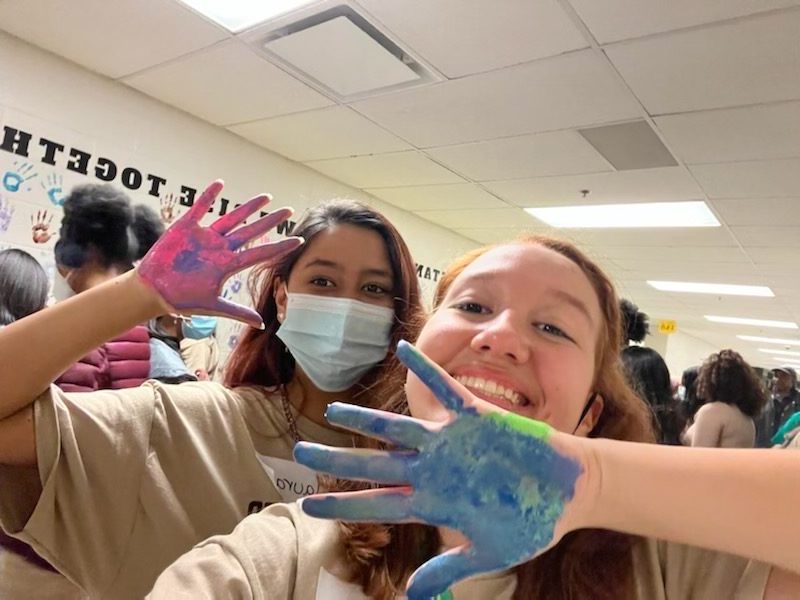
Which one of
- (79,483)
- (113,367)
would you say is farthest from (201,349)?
(79,483)

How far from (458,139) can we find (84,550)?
3035mm

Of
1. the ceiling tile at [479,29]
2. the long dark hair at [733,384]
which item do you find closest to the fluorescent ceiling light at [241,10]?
the ceiling tile at [479,29]

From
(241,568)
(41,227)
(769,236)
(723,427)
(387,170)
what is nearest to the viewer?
(241,568)

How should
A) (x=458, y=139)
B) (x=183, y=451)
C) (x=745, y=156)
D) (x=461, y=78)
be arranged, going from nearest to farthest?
(x=183, y=451)
(x=461, y=78)
(x=745, y=156)
(x=458, y=139)

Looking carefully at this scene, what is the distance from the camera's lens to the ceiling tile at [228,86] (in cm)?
289

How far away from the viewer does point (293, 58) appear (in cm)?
277

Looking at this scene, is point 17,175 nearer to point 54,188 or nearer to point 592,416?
point 54,188

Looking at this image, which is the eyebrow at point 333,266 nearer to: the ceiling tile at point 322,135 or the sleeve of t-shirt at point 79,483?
the sleeve of t-shirt at point 79,483

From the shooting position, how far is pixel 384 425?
60cm

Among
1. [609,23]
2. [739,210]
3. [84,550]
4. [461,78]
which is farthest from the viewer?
[739,210]

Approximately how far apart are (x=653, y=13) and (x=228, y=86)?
2.22 metres

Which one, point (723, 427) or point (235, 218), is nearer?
point (235, 218)

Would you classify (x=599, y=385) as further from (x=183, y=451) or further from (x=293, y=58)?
(x=293, y=58)

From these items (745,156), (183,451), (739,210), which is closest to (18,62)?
(183,451)
